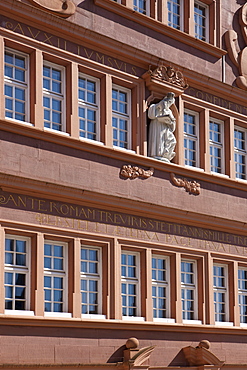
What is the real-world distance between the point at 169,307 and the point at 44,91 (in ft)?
19.7

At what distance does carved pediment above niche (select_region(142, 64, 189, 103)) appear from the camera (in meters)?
22.7

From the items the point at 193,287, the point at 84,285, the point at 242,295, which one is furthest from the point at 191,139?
the point at 84,285

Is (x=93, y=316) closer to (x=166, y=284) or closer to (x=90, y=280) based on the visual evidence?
(x=90, y=280)

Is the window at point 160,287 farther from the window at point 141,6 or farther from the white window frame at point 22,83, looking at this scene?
the window at point 141,6

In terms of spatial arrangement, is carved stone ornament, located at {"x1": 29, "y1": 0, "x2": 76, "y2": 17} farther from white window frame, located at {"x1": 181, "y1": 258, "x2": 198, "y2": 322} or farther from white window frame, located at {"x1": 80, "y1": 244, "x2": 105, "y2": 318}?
white window frame, located at {"x1": 181, "y1": 258, "x2": 198, "y2": 322}

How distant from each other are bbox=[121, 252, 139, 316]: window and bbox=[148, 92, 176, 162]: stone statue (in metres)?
2.58

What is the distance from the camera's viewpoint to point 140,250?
21.9 m

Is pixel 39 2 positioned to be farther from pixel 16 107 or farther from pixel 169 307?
pixel 169 307

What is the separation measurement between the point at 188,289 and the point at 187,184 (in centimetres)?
257

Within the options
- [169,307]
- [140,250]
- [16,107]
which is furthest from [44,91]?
[169,307]

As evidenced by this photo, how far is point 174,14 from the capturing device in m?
24.5

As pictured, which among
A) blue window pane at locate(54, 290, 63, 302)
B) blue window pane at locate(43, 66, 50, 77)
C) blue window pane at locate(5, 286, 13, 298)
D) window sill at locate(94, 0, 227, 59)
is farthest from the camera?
window sill at locate(94, 0, 227, 59)

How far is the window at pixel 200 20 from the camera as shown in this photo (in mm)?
25219

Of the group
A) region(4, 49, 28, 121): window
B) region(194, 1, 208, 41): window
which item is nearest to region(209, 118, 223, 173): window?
region(194, 1, 208, 41): window
